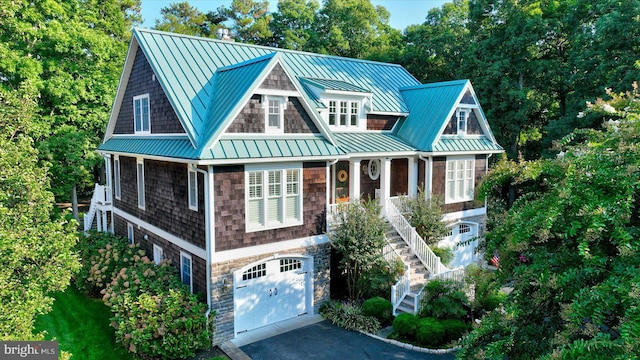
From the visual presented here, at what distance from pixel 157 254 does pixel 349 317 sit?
8188 mm

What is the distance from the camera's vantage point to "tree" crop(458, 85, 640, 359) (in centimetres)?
492

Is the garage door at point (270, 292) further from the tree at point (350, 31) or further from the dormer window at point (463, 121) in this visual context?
the tree at point (350, 31)

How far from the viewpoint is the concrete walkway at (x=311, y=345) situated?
13.3 meters

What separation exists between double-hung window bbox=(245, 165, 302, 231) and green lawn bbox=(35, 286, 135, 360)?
570cm

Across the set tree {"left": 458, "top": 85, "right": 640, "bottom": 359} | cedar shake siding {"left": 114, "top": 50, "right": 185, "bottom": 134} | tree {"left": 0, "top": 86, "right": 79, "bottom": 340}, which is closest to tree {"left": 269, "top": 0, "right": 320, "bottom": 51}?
cedar shake siding {"left": 114, "top": 50, "right": 185, "bottom": 134}

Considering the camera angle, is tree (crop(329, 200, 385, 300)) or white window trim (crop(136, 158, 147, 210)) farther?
white window trim (crop(136, 158, 147, 210))

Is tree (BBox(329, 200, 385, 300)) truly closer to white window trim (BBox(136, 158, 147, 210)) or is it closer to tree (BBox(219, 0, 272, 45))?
white window trim (BBox(136, 158, 147, 210))

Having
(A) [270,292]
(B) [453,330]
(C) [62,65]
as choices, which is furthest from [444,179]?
(C) [62,65]

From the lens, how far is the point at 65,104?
27.2 metres

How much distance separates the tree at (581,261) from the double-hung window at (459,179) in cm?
1389

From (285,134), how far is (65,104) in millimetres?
18630

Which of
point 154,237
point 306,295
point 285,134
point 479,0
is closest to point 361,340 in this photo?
point 306,295

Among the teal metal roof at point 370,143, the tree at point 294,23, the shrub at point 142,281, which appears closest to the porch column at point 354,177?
the teal metal roof at point 370,143

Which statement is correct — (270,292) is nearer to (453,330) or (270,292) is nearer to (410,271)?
(410,271)
